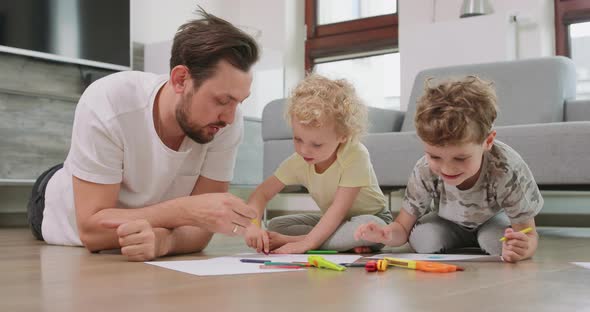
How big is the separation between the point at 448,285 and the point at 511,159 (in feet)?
2.01

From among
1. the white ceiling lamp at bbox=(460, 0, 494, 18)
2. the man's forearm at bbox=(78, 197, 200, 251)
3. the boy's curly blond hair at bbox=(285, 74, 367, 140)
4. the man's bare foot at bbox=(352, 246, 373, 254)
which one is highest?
the white ceiling lamp at bbox=(460, 0, 494, 18)

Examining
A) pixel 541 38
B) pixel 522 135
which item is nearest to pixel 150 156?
pixel 522 135

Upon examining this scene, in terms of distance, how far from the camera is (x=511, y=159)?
1618mm

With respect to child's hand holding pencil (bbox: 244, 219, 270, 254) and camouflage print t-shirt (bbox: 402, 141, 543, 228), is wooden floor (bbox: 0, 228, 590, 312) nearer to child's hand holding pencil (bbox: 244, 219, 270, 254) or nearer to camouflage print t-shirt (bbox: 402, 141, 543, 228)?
camouflage print t-shirt (bbox: 402, 141, 543, 228)

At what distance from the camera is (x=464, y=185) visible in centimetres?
170

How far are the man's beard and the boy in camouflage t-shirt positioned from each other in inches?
17.0

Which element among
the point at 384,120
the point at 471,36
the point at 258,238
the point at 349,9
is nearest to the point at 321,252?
the point at 258,238

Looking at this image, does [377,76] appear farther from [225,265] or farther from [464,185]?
[225,265]

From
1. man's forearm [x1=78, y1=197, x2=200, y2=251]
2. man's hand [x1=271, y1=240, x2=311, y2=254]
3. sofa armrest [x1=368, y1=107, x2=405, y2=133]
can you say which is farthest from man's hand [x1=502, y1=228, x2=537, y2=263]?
sofa armrest [x1=368, y1=107, x2=405, y2=133]

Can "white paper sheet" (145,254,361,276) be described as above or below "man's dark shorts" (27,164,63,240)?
below

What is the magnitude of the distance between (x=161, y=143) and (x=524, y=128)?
1616 millimetres

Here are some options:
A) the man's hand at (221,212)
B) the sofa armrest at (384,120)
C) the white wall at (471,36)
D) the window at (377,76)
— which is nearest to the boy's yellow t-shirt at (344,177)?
the man's hand at (221,212)

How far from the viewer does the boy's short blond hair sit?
4.88 feet

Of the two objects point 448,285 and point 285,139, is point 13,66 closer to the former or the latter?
point 285,139
